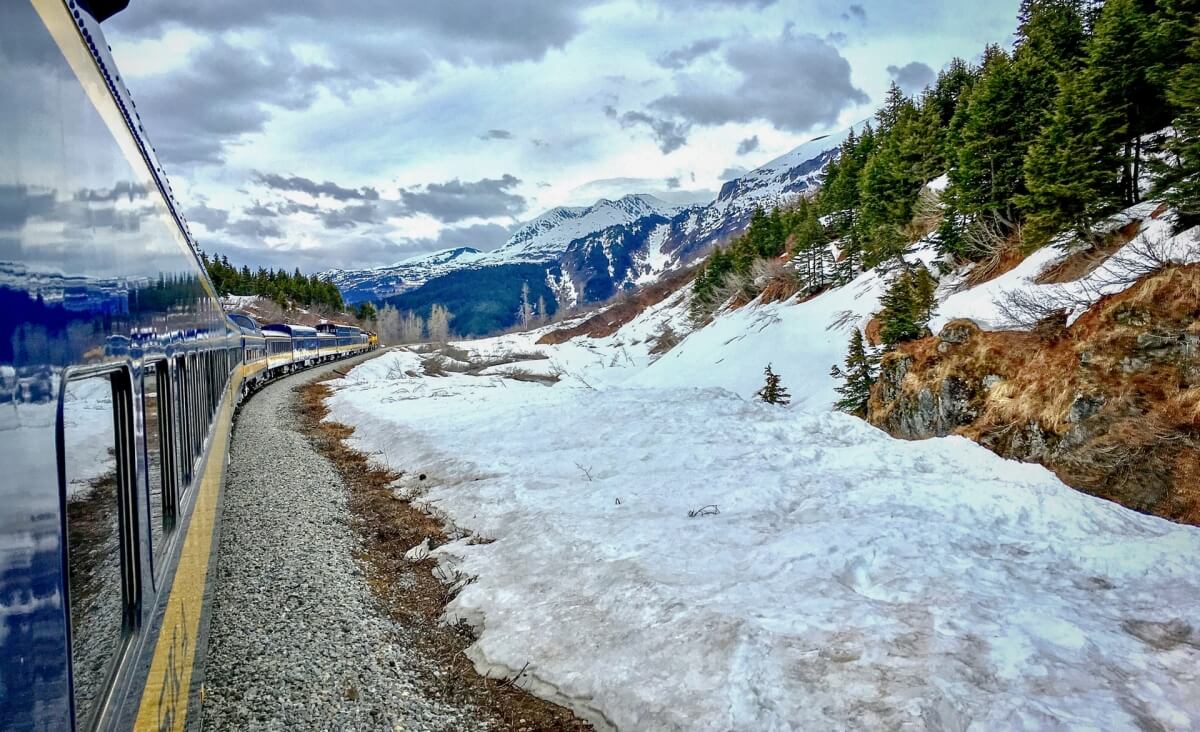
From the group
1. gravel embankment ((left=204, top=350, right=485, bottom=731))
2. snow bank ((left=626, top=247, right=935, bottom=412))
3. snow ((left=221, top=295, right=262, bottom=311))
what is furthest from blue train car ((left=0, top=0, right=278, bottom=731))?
snow ((left=221, top=295, right=262, bottom=311))

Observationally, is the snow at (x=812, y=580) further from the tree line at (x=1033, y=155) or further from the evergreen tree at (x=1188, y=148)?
the tree line at (x=1033, y=155)

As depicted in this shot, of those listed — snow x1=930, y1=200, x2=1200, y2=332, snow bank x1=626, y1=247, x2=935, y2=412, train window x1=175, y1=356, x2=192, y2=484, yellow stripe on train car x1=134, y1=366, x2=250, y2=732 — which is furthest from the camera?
snow bank x1=626, y1=247, x2=935, y2=412

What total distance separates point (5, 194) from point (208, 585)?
406 cm

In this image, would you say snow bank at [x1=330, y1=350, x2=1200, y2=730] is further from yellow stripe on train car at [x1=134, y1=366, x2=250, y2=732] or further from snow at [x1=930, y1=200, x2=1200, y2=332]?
snow at [x1=930, y1=200, x2=1200, y2=332]

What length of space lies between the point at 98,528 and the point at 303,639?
11.7 feet

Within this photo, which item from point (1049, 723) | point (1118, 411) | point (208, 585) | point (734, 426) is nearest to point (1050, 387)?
point (1118, 411)

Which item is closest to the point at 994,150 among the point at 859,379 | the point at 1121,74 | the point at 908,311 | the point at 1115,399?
the point at 1121,74

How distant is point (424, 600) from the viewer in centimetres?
638

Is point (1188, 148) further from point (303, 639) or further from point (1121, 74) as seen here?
point (303, 639)

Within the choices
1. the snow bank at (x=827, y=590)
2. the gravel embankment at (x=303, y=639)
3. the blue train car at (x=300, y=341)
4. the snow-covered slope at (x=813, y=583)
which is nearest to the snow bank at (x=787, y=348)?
the snow-covered slope at (x=813, y=583)

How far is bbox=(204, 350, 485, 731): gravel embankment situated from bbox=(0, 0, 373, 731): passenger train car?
0.88 m

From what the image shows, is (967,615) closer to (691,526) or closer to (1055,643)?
(1055,643)

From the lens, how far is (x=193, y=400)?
5.96m

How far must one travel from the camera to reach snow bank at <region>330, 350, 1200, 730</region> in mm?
3977
